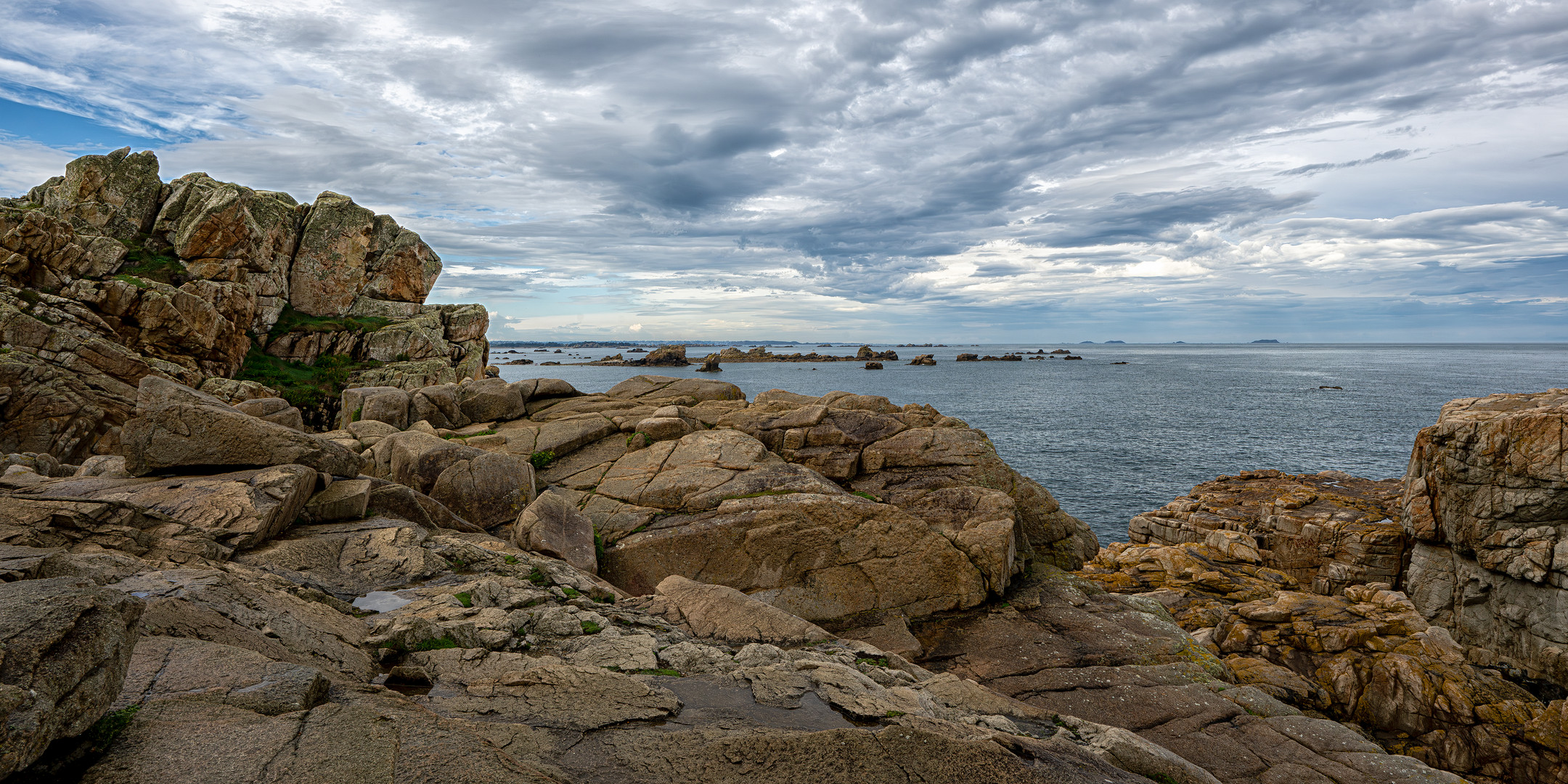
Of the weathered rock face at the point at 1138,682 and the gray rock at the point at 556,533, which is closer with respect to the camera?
the weathered rock face at the point at 1138,682

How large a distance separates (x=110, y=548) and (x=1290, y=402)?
13201 cm

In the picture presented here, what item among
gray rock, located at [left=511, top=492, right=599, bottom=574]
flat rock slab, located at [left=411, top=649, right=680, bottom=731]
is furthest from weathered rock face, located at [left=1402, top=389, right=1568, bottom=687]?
gray rock, located at [left=511, top=492, right=599, bottom=574]

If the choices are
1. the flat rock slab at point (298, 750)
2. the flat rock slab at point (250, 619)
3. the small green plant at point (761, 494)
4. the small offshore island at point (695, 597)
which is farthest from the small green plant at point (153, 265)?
the flat rock slab at point (298, 750)

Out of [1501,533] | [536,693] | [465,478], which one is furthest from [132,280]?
[1501,533]

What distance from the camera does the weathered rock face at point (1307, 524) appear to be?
26.9 metres

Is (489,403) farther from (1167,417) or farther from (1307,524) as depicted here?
(1167,417)

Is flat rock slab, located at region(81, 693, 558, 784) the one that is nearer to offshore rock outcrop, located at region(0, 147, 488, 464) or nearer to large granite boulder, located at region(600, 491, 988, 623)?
large granite boulder, located at region(600, 491, 988, 623)

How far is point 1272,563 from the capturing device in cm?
3011

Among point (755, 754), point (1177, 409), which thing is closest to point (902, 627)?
point (755, 754)

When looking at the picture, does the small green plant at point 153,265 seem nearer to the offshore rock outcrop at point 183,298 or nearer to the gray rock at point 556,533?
the offshore rock outcrop at point 183,298

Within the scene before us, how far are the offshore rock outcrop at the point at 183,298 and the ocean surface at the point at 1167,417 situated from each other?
16.5m

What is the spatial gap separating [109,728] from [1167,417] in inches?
3985

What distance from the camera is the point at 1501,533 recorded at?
19969 millimetres

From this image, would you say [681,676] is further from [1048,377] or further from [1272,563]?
[1048,377]
